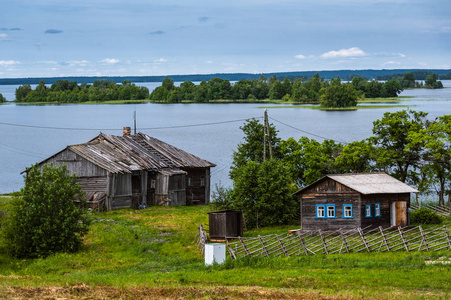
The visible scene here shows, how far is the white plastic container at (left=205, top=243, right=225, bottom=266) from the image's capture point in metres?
29.0

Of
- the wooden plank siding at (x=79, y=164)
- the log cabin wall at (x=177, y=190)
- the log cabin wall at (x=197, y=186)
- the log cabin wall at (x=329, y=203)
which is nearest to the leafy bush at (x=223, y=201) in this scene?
the log cabin wall at (x=329, y=203)

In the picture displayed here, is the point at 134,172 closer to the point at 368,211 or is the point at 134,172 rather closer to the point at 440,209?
the point at 368,211

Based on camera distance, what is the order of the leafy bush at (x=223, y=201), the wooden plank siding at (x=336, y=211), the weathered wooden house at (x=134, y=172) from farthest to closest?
the weathered wooden house at (x=134, y=172)
the leafy bush at (x=223, y=201)
the wooden plank siding at (x=336, y=211)

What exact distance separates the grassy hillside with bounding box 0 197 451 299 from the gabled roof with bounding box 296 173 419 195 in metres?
6.46

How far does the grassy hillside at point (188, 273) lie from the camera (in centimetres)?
2067

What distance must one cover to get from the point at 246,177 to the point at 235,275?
19.9 meters

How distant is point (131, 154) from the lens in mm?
57156

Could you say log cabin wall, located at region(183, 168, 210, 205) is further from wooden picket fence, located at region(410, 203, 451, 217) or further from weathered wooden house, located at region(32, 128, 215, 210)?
wooden picket fence, located at region(410, 203, 451, 217)

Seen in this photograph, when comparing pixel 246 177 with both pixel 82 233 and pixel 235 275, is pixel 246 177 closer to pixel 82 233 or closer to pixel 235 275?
pixel 82 233

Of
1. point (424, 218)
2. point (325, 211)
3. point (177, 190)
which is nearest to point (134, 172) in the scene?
point (177, 190)

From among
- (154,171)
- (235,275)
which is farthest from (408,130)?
(235,275)

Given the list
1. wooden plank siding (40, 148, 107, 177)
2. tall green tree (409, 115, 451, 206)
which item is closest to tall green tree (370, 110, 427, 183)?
tall green tree (409, 115, 451, 206)

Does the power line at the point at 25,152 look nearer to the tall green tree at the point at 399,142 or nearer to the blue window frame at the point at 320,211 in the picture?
the tall green tree at the point at 399,142

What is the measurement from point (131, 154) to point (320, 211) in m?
21.0
